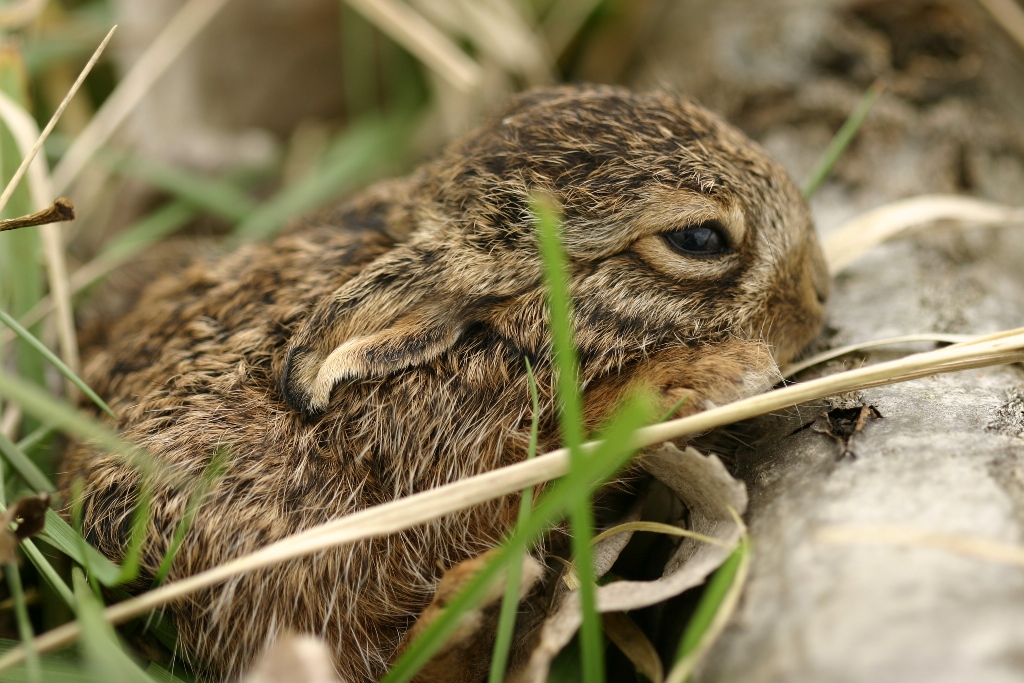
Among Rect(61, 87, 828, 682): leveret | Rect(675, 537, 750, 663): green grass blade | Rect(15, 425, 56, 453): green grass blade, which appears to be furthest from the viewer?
Rect(15, 425, 56, 453): green grass blade

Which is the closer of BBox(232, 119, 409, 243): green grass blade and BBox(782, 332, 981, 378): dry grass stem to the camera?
BBox(782, 332, 981, 378): dry grass stem

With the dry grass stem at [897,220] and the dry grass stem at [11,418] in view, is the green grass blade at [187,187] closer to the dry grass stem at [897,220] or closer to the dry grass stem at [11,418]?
the dry grass stem at [11,418]

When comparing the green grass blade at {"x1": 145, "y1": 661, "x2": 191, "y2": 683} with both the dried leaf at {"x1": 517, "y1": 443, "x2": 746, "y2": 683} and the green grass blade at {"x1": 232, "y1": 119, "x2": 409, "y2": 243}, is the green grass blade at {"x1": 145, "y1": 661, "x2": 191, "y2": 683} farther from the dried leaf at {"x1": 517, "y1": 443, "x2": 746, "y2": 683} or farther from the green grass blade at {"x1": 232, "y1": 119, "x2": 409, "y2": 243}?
the green grass blade at {"x1": 232, "y1": 119, "x2": 409, "y2": 243}

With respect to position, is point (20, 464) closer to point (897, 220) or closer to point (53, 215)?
point (53, 215)

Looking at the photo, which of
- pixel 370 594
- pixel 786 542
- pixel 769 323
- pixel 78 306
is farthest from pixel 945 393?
pixel 78 306

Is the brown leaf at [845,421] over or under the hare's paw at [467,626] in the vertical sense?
over

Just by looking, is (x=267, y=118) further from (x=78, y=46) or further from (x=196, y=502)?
(x=196, y=502)

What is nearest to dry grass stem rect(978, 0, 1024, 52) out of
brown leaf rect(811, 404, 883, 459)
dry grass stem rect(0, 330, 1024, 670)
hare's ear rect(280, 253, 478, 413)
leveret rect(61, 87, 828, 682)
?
leveret rect(61, 87, 828, 682)

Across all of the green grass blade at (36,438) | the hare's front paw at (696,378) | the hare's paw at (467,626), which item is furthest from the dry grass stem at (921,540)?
the green grass blade at (36,438)
